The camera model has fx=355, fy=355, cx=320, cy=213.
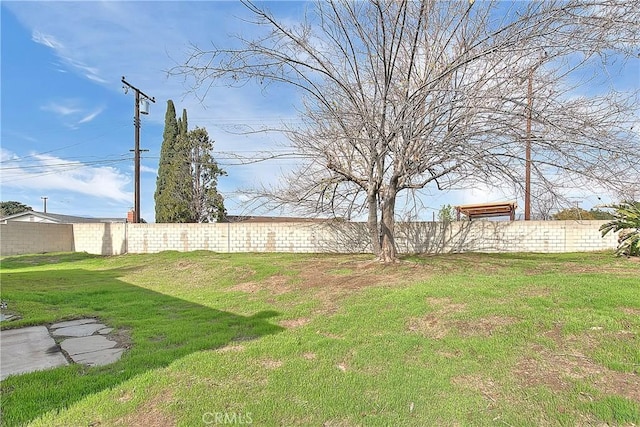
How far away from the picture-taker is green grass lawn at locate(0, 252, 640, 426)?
2.31 metres

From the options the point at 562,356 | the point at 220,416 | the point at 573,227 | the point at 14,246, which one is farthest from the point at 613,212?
the point at 14,246

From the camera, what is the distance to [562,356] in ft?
9.70

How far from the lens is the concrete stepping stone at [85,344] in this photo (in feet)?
11.7

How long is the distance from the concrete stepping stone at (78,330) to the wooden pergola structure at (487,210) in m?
10.3

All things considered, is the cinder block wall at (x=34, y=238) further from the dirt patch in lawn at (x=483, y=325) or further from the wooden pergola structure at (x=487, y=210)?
the dirt patch in lawn at (x=483, y=325)

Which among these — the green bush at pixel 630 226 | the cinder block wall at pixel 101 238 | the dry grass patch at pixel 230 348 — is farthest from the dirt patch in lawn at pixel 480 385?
the cinder block wall at pixel 101 238

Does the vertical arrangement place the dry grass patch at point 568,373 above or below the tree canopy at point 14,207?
below

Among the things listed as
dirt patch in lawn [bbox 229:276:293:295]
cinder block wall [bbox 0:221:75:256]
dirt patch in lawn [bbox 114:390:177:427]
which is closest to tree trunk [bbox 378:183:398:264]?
dirt patch in lawn [bbox 229:276:293:295]

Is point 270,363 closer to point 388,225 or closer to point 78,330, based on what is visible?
point 78,330

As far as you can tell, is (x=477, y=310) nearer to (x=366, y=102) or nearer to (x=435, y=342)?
(x=435, y=342)

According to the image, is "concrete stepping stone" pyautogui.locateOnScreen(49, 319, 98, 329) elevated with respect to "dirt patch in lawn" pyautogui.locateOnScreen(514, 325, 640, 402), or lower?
lower

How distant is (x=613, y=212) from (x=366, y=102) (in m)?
7.74

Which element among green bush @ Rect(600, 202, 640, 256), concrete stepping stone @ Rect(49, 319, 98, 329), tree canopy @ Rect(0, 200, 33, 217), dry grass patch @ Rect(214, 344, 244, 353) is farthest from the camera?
tree canopy @ Rect(0, 200, 33, 217)

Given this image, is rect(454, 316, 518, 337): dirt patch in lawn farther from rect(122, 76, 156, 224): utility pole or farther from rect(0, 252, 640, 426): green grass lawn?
rect(122, 76, 156, 224): utility pole
